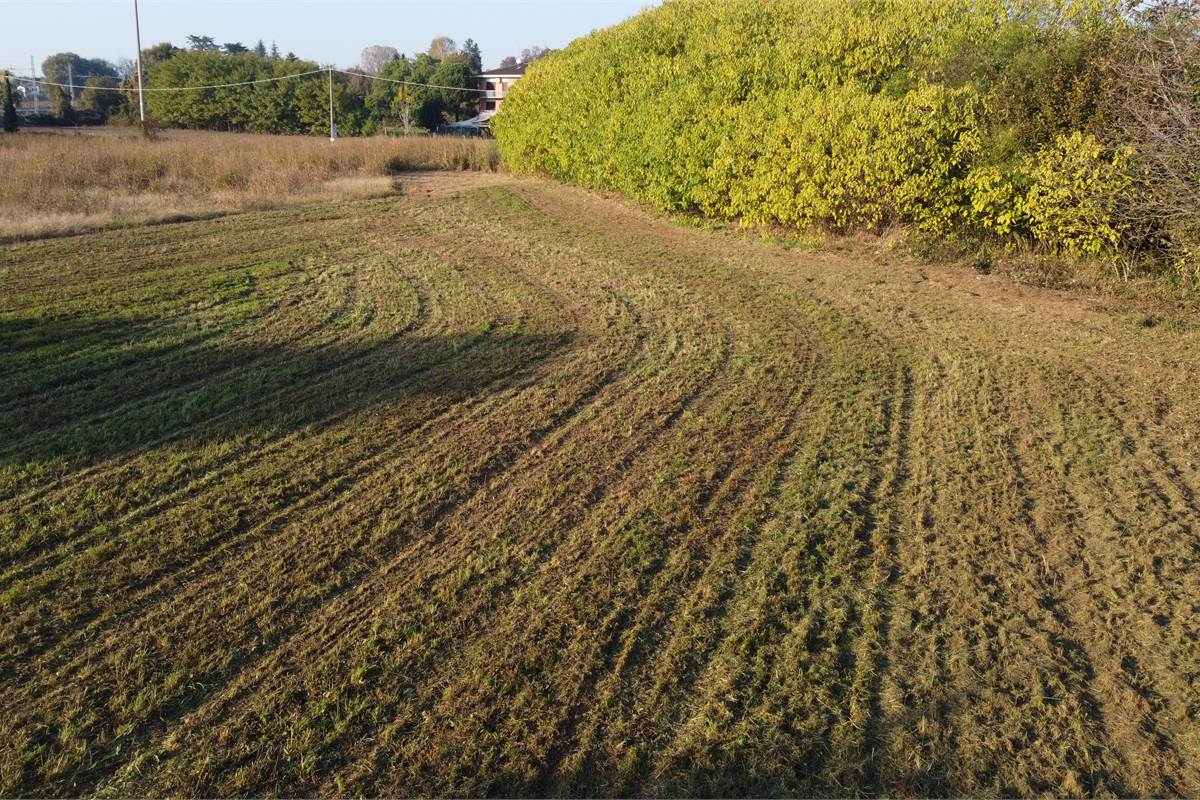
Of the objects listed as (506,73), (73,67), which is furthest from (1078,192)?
(73,67)

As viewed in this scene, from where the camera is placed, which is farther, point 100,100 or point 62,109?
point 100,100

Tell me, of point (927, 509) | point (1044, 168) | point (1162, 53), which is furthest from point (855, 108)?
point (927, 509)

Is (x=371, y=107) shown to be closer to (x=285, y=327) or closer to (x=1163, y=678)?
(x=285, y=327)

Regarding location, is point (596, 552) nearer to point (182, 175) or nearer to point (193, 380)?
point (193, 380)

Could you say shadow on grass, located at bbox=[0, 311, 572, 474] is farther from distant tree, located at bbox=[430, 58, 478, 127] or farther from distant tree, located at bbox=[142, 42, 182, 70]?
distant tree, located at bbox=[142, 42, 182, 70]

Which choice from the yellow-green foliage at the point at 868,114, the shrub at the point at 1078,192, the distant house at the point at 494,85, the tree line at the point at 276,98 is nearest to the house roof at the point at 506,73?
the distant house at the point at 494,85

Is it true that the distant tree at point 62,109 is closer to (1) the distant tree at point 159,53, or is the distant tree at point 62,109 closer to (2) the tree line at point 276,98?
(2) the tree line at point 276,98
